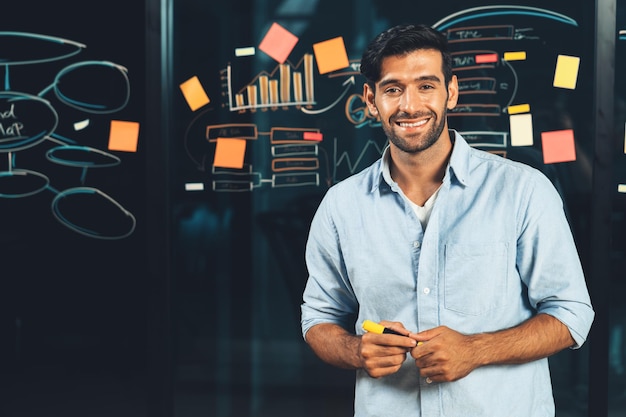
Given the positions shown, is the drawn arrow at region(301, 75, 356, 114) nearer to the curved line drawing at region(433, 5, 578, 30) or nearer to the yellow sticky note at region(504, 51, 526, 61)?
the curved line drawing at region(433, 5, 578, 30)

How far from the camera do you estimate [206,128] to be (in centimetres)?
346

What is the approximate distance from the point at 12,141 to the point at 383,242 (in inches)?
100.0

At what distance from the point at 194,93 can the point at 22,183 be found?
1004 mm

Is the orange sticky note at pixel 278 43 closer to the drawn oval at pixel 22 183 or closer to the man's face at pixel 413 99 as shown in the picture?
the drawn oval at pixel 22 183

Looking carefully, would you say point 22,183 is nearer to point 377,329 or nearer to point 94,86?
point 94,86

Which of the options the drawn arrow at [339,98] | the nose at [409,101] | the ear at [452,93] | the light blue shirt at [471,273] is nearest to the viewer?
the light blue shirt at [471,273]

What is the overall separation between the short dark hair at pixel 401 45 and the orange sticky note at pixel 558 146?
1.48 metres

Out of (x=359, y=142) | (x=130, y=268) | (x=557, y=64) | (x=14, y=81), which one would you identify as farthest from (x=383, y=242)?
(x=14, y=81)

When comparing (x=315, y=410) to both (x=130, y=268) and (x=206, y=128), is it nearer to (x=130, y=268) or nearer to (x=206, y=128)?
(x=130, y=268)

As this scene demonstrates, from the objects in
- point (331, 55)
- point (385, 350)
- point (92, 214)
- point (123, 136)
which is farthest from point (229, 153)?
point (385, 350)

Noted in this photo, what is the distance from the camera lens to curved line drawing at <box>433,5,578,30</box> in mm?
3158

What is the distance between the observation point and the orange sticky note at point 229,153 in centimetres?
342

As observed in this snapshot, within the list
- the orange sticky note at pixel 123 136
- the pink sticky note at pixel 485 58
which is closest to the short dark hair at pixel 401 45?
the pink sticky note at pixel 485 58

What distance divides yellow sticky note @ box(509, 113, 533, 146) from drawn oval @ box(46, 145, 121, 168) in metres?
1.89
